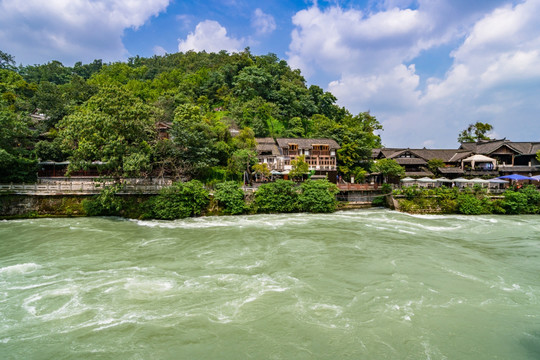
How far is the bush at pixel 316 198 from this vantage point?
103 ft

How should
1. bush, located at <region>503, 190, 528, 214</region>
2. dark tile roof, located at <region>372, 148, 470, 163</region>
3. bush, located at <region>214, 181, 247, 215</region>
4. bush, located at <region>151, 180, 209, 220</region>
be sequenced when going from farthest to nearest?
dark tile roof, located at <region>372, 148, 470, 163</region>
bush, located at <region>503, 190, 528, 214</region>
bush, located at <region>214, 181, 247, 215</region>
bush, located at <region>151, 180, 209, 220</region>

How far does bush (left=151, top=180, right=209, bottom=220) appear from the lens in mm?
27391

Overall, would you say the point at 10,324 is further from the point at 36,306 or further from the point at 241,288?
the point at 241,288

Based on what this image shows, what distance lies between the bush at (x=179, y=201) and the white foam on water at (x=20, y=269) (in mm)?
12412

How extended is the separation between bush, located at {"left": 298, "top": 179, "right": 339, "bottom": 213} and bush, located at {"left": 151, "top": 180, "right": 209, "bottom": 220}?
10.5 meters

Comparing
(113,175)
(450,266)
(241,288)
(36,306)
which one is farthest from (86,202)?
(450,266)

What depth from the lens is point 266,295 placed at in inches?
470

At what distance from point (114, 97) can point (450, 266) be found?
1148 inches

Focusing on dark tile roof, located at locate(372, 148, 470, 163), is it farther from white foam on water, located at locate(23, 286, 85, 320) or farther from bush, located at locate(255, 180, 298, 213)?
white foam on water, located at locate(23, 286, 85, 320)

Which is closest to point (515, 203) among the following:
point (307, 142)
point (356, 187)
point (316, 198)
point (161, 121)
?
point (356, 187)

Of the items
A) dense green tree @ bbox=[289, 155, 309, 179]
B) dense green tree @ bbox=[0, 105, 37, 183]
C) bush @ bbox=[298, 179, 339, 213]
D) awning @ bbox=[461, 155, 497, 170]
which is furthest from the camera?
awning @ bbox=[461, 155, 497, 170]

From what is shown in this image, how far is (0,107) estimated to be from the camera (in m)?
29.9

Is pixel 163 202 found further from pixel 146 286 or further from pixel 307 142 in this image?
pixel 307 142

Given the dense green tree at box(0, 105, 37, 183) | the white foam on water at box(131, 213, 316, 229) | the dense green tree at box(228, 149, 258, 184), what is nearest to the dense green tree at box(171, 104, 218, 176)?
the dense green tree at box(228, 149, 258, 184)
